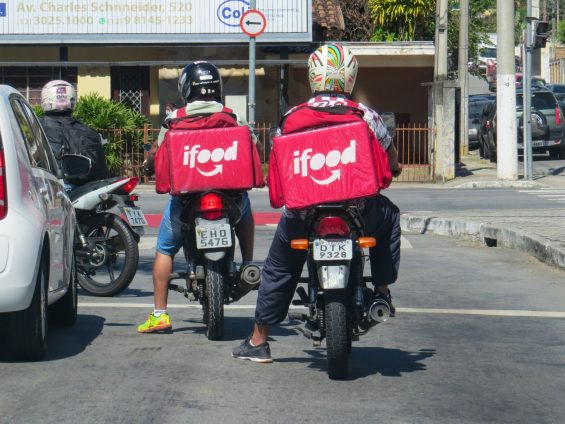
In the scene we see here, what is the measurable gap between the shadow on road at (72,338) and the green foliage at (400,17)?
29.5 metres

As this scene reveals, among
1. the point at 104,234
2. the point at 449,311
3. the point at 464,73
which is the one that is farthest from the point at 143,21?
the point at 449,311

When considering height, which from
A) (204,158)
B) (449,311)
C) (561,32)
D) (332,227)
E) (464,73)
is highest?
(561,32)

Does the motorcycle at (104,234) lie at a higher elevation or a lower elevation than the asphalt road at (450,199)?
lower

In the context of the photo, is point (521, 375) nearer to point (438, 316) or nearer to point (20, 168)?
point (438, 316)

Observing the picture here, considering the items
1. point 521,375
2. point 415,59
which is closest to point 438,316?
point 521,375

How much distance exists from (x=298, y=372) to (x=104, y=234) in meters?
3.70

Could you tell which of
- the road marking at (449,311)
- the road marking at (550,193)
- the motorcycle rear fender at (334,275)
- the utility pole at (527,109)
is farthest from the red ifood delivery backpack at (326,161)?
the utility pole at (527,109)

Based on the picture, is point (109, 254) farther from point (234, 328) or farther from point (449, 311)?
point (449, 311)

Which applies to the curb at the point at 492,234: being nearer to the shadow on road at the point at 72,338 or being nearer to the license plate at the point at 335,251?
the shadow on road at the point at 72,338

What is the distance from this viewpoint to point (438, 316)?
891cm

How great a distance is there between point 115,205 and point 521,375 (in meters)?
4.24

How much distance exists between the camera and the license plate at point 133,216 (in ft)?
32.9

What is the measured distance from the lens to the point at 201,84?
8.01 m

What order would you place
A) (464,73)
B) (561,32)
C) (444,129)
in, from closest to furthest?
(444,129)
(464,73)
(561,32)
